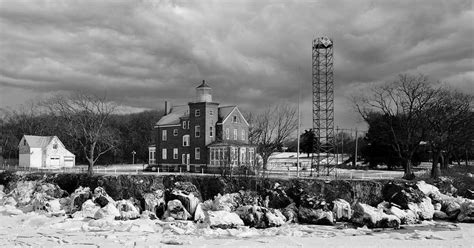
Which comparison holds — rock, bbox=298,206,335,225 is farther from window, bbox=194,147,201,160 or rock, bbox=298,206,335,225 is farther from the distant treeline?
the distant treeline

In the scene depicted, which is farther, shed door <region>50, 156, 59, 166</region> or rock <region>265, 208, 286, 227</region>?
shed door <region>50, 156, 59, 166</region>

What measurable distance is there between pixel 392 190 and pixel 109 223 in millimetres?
21173

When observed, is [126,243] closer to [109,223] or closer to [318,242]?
[109,223]

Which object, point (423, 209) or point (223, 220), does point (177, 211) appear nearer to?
point (223, 220)

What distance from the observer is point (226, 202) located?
31.1 meters

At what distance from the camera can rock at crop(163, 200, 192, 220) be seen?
94.0ft

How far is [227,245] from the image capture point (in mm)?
20547

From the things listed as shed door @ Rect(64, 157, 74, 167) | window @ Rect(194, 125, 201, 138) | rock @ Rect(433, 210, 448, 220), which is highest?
window @ Rect(194, 125, 201, 138)

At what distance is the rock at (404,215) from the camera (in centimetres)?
2797

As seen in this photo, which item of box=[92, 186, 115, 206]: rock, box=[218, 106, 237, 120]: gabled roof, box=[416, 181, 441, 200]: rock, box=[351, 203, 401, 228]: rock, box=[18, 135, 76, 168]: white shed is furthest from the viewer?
box=[18, 135, 76, 168]: white shed

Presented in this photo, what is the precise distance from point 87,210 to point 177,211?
598 centimetres

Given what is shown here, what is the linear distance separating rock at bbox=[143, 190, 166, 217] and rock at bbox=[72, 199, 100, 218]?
3.38 m

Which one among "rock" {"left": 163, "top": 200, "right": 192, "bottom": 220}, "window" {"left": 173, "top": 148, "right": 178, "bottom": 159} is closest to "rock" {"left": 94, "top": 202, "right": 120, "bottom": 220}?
"rock" {"left": 163, "top": 200, "right": 192, "bottom": 220}

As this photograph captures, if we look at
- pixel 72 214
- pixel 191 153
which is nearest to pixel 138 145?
pixel 191 153
